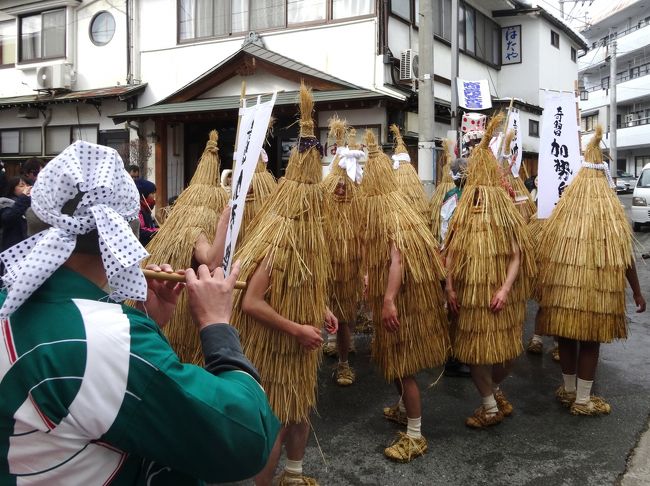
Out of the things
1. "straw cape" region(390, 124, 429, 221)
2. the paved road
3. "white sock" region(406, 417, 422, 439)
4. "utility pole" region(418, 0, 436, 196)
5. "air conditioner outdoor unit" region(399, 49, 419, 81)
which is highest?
"air conditioner outdoor unit" region(399, 49, 419, 81)

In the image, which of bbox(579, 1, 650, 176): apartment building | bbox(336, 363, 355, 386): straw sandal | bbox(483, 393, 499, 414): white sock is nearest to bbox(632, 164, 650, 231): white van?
bbox(336, 363, 355, 386): straw sandal

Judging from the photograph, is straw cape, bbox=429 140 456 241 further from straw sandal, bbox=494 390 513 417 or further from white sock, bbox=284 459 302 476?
white sock, bbox=284 459 302 476

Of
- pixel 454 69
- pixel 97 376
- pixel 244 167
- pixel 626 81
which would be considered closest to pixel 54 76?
pixel 454 69

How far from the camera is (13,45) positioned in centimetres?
1527

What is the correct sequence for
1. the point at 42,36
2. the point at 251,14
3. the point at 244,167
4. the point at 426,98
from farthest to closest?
the point at 42,36 < the point at 251,14 < the point at 426,98 < the point at 244,167

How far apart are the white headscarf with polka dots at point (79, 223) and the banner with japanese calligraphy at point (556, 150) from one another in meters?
4.21

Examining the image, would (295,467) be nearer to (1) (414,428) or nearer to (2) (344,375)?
(1) (414,428)

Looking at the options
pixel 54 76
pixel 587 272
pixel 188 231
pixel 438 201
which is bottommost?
pixel 587 272

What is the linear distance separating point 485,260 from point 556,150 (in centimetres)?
190

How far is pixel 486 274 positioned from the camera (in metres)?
3.71

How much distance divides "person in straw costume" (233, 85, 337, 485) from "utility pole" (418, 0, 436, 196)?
540 cm

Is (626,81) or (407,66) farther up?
(626,81)

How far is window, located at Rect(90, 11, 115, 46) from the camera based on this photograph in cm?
1371

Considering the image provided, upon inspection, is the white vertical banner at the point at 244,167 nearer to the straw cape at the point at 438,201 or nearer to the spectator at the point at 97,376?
the spectator at the point at 97,376
